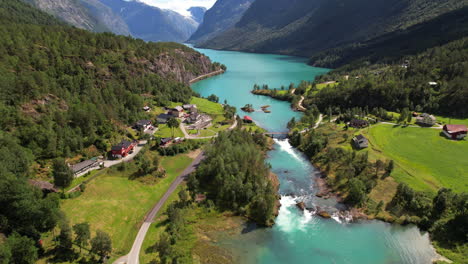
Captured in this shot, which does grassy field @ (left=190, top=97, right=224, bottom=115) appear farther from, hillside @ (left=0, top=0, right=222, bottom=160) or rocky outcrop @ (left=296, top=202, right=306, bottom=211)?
rocky outcrop @ (left=296, top=202, right=306, bottom=211)

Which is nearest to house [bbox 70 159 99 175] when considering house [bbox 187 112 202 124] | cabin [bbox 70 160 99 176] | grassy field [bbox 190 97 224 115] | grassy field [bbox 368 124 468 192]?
cabin [bbox 70 160 99 176]

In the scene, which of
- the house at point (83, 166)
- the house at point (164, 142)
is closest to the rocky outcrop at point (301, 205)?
the house at point (164, 142)

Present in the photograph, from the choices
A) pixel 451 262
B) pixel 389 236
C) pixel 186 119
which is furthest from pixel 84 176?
pixel 451 262

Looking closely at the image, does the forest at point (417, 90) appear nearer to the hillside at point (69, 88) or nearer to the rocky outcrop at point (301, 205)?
the rocky outcrop at point (301, 205)

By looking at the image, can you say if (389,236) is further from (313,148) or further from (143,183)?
(143,183)

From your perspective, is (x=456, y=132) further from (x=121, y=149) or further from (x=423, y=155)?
(x=121, y=149)

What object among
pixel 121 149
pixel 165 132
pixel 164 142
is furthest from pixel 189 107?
pixel 121 149

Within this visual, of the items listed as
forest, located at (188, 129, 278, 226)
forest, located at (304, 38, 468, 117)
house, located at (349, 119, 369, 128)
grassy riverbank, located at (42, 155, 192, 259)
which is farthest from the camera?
forest, located at (304, 38, 468, 117)
